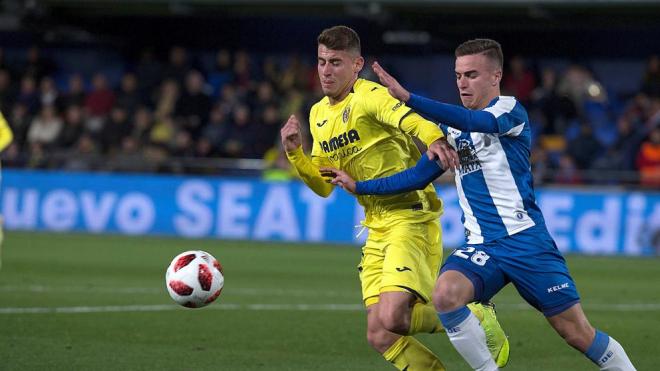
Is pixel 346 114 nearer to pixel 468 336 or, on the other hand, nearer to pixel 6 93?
pixel 468 336

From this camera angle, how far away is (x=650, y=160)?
2030 cm

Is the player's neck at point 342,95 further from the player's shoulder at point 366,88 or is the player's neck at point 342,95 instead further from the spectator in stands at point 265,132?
the spectator in stands at point 265,132

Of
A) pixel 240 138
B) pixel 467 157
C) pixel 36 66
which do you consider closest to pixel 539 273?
pixel 467 157

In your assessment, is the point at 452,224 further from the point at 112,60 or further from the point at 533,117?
the point at 112,60

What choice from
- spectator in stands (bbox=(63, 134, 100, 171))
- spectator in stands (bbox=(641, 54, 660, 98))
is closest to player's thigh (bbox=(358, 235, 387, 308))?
spectator in stands (bbox=(63, 134, 100, 171))

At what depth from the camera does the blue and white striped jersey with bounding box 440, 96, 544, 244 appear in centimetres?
666

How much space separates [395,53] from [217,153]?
6.06m

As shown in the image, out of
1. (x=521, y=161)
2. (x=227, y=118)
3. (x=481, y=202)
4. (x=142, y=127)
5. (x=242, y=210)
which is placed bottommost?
(x=242, y=210)

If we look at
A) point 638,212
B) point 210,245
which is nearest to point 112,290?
point 210,245

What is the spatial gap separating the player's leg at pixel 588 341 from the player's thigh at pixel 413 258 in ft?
2.95

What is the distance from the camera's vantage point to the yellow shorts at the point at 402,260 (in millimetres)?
7035

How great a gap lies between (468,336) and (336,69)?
1.98 metres

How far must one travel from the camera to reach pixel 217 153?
905 inches

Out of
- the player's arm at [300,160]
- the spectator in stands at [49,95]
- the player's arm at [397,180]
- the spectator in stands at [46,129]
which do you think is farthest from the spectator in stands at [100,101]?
the player's arm at [397,180]
